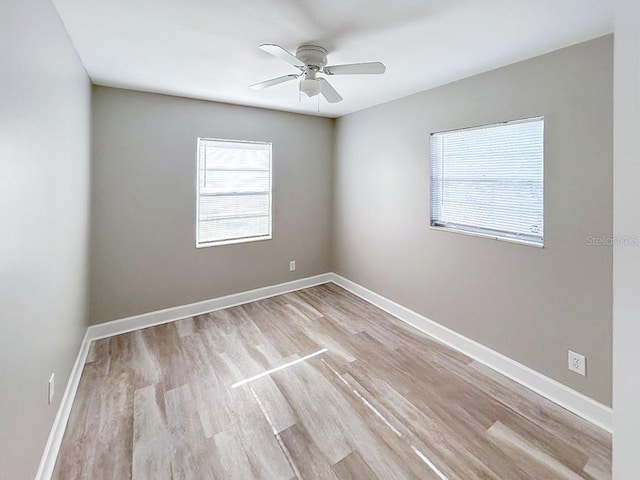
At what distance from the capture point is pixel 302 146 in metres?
4.20

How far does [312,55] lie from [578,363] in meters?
2.77

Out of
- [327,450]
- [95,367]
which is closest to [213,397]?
[327,450]

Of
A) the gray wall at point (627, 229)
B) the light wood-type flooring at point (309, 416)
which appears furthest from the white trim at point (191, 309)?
the gray wall at point (627, 229)

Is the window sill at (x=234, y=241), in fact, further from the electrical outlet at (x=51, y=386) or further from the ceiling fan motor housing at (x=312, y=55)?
the ceiling fan motor housing at (x=312, y=55)

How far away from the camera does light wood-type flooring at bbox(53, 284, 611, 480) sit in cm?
164

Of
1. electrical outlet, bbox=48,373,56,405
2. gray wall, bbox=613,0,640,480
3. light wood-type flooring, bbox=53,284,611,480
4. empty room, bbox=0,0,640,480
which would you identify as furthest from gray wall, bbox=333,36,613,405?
electrical outlet, bbox=48,373,56,405

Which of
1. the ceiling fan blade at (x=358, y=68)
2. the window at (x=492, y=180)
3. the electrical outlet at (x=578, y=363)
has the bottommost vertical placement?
the electrical outlet at (x=578, y=363)

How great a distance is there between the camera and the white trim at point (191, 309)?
305 cm

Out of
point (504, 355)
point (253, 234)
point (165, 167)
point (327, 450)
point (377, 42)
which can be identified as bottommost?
point (327, 450)

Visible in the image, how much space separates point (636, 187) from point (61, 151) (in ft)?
9.12

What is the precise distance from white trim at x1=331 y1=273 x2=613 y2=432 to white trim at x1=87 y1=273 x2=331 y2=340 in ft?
4.20

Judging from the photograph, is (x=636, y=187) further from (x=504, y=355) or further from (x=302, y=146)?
(x=302, y=146)

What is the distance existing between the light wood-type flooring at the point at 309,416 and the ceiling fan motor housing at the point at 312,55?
2354 millimetres

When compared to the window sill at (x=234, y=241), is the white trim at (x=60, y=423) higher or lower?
lower
